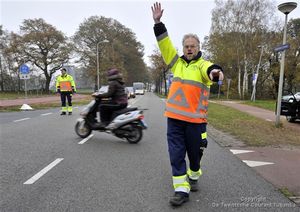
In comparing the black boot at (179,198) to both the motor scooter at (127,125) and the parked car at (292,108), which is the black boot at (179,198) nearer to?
the motor scooter at (127,125)

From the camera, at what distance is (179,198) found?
2871 mm

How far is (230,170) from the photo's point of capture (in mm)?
4078

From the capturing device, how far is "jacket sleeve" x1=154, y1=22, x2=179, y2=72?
3.05 metres

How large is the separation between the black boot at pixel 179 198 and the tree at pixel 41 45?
43303 millimetres

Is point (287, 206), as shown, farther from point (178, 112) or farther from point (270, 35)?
point (270, 35)

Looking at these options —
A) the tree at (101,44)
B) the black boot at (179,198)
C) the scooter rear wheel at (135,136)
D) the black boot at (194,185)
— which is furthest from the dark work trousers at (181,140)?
the tree at (101,44)

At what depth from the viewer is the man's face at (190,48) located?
2.94 m

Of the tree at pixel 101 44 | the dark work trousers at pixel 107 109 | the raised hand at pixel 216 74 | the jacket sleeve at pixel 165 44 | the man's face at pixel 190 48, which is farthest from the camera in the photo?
the tree at pixel 101 44

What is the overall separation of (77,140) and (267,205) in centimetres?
470

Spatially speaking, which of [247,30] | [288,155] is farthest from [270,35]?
[288,155]

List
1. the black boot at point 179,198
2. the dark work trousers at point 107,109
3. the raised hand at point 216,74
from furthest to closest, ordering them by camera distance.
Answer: the dark work trousers at point 107,109, the black boot at point 179,198, the raised hand at point 216,74

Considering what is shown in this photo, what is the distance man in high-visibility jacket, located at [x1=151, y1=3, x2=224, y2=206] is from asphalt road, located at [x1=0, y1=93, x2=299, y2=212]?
448mm

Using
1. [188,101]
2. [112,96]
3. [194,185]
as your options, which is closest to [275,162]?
[194,185]

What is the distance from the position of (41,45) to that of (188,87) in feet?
143
